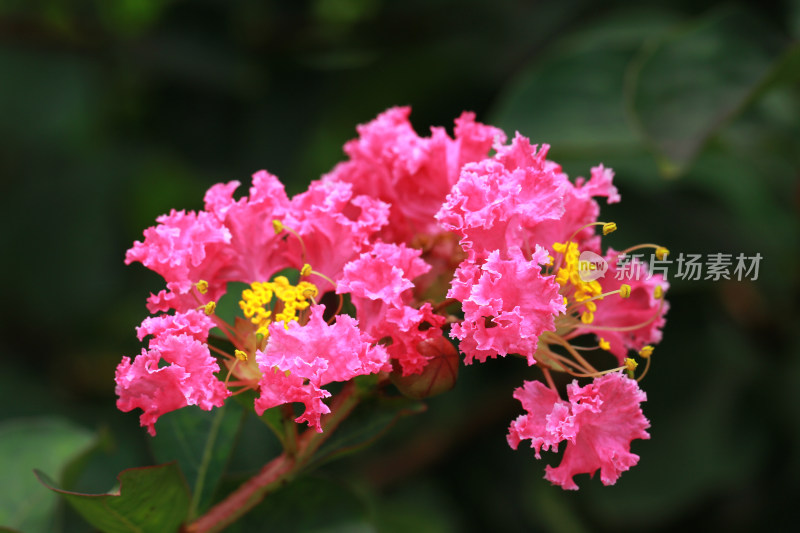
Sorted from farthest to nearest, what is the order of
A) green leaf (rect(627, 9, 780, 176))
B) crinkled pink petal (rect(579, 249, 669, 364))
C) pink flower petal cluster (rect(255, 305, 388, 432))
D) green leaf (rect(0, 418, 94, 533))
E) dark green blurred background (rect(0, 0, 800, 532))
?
1. dark green blurred background (rect(0, 0, 800, 532))
2. green leaf (rect(627, 9, 780, 176))
3. green leaf (rect(0, 418, 94, 533))
4. crinkled pink petal (rect(579, 249, 669, 364))
5. pink flower petal cluster (rect(255, 305, 388, 432))

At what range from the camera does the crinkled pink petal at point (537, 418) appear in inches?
42.3

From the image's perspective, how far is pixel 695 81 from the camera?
5.88 ft

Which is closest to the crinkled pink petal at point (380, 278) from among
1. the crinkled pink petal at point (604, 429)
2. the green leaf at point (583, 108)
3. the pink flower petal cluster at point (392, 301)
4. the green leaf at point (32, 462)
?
the pink flower petal cluster at point (392, 301)

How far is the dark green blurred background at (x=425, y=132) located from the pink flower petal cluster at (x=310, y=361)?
97 cm

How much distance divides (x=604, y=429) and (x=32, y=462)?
110cm

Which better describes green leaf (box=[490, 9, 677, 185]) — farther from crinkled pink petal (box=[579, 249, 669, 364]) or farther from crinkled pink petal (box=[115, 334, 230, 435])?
crinkled pink petal (box=[115, 334, 230, 435])

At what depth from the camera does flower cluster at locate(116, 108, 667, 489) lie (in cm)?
106

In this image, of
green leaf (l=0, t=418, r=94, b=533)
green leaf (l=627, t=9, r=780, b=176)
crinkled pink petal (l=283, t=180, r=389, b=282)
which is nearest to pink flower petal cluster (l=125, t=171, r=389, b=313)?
crinkled pink petal (l=283, t=180, r=389, b=282)

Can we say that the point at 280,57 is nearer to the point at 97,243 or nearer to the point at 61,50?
the point at 61,50

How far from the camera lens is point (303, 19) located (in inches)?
105

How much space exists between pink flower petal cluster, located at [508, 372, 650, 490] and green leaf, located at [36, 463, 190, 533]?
455 mm

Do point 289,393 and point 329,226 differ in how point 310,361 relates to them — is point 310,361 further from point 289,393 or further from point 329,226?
point 329,226

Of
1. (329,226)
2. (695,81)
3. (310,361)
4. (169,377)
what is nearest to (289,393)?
(310,361)

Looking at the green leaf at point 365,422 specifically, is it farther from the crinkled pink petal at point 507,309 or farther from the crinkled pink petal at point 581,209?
the crinkled pink petal at point 581,209
